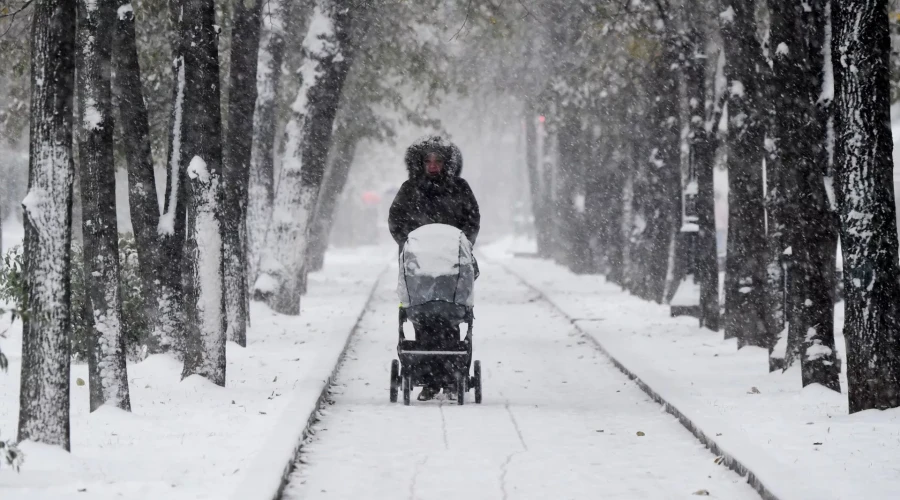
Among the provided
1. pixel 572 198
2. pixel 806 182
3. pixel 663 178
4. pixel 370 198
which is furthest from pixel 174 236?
pixel 370 198

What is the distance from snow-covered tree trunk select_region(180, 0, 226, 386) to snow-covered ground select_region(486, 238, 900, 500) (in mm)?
4377

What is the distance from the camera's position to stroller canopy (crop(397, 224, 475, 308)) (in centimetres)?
1091

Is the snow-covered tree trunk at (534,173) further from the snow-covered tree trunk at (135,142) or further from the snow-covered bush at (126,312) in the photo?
the snow-covered tree trunk at (135,142)

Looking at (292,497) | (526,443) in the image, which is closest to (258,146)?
(526,443)

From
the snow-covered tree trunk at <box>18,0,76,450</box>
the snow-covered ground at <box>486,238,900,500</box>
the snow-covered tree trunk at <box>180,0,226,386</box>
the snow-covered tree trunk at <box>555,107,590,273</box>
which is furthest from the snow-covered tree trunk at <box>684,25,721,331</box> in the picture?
the snow-covered tree trunk at <box>18,0,76,450</box>

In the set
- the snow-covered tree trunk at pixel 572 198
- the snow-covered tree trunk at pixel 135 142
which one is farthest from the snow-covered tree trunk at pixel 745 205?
the snow-covered tree trunk at pixel 572 198

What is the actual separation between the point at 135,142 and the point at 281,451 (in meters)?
5.59

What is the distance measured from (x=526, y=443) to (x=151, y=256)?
5.34 metres

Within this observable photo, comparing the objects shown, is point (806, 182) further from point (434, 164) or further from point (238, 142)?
point (238, 142)

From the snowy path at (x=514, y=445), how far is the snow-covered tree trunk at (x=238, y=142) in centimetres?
194

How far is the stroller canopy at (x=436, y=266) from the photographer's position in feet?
35.8

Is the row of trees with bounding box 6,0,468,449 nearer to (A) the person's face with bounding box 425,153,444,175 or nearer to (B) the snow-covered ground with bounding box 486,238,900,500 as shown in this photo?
(A) the person's face with bounding box 425,153,444,175

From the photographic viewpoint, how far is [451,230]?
11.0 metres

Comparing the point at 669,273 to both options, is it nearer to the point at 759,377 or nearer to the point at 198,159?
the point at 759,377
